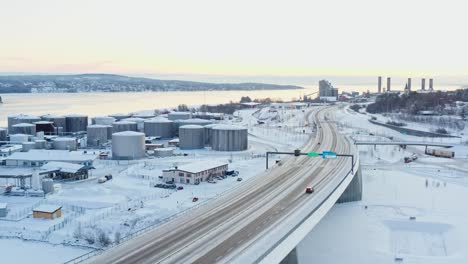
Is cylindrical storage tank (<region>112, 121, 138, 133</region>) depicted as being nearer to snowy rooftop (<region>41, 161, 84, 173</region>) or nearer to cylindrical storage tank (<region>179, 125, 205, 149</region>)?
cylindrical storage tank (<region>179, 125, 205, 149</region>)

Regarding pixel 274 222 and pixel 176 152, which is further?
pixel 176 152

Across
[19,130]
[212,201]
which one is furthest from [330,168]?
[19,130]

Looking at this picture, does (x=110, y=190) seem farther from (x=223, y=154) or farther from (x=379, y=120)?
(x=379, y=120)

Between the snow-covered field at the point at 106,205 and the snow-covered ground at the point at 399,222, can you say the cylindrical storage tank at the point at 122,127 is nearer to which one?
the snow-covered field at the point at 106,205

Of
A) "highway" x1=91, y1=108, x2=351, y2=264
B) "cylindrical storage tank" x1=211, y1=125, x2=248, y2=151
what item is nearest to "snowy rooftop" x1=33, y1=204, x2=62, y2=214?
"highway" x1=91, y1=108, x2=351, y2=264

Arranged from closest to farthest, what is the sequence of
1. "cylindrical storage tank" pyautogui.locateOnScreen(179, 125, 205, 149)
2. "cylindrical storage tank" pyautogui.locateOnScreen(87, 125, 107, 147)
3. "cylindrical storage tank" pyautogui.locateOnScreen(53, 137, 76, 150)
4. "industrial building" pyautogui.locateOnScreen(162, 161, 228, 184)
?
1. "industrial building" pyautogui.locateOnScreen(162, 161, 228, 184)
2. "cylindrical storage tank" pyautogui.locateOnScreen(53, 137, 76, 150)
3. "cylindrical storage tank" pyautogui.locateOnScreen(179, 125, 205, 149)
4. "cylindrical storage tank" pyautogui.locateOnScreen(87, 125, 107, 147)

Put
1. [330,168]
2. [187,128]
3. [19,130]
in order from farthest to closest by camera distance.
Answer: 1. [19,130]
2. [187,128]
3. [330,168]

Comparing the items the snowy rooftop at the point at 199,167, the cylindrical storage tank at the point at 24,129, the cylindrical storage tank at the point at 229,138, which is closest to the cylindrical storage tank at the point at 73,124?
the cylindrical storage tank at the point at 24,129
